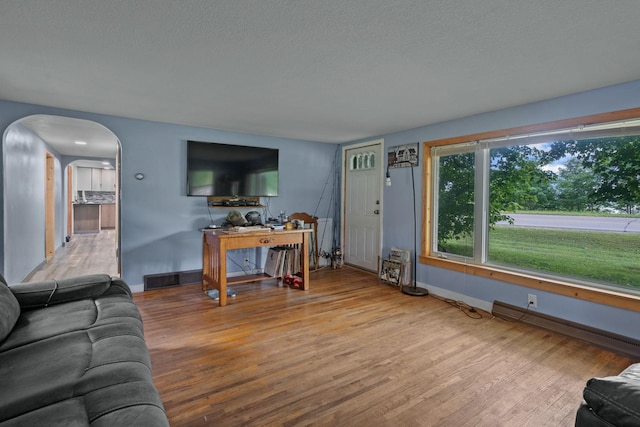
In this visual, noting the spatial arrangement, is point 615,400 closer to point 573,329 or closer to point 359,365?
point 359,365

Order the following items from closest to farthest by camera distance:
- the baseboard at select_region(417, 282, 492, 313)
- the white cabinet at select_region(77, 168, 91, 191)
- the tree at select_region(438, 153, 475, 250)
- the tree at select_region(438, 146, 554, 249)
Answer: the tree at select_region(438, 146, 554, 249) < the baseboard at select_region(417, 282, 492, 313) < the tree at select_region(438, 153, 475, 250) < the white cabinet at select_region(77, 168, 91, 191)

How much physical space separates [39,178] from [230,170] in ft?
10.7

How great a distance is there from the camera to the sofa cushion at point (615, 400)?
949mm

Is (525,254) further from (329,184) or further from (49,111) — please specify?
(49,111)

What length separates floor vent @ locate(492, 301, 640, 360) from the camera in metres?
2.40

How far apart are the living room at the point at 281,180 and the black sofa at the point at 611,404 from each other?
1.94 meters

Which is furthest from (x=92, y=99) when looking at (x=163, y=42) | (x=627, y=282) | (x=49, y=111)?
(x=627, y=282)

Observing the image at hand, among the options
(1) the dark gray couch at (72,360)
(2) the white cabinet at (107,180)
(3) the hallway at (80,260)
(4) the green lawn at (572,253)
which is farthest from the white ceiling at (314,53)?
(2) the white cabinet at (107,180)

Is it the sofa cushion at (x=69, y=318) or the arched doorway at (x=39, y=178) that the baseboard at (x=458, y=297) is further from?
the arched doorway at (x=39, y=178)

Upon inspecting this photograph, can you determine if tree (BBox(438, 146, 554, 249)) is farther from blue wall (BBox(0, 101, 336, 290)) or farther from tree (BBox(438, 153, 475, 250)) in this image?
blue wall (BBox(0, 101, 336, 290))

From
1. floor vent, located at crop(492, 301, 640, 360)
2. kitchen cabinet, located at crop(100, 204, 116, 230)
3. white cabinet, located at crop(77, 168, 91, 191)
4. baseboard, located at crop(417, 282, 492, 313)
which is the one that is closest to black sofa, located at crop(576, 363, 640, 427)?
floor vent, located at crop(492, 301, 640, 360)

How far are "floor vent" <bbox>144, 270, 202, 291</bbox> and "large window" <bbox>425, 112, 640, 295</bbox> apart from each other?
10.3 ft

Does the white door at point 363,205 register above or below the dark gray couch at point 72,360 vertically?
above

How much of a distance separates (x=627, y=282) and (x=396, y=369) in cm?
211
